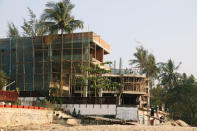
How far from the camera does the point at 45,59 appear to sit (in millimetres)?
41812

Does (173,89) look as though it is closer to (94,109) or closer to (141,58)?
(141,58)

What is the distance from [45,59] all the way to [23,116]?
18.3 metres

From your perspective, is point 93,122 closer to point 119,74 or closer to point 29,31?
point 119,74

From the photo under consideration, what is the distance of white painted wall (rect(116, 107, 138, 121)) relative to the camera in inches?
1240

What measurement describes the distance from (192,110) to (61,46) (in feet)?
92.6

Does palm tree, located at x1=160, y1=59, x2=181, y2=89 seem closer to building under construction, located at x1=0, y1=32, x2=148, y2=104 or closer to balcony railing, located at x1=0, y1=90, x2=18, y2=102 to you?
building under construction, located at x1=0, y1=32, x2=148, y2=104

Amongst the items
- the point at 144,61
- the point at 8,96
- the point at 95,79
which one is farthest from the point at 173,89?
the point at 8,96

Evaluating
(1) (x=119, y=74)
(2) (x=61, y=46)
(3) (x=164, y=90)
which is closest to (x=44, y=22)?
(2) (x=61, y=46)

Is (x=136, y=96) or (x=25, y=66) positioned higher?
(x=25, y=66)

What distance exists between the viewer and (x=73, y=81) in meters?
40.7

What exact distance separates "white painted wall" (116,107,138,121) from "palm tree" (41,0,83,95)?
12.7 meters

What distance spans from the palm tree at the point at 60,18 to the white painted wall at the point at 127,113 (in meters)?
12.7

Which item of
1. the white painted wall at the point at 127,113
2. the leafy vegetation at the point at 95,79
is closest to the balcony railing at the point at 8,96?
the white painted wall at the point at 127,113

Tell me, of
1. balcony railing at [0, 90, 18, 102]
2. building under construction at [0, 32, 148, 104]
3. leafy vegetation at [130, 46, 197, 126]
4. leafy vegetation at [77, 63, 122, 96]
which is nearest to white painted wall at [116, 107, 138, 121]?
leafy vegetation at [77, 63, 122, 96]
